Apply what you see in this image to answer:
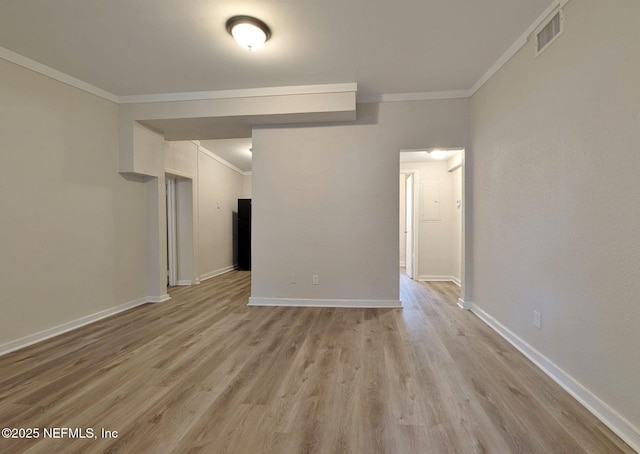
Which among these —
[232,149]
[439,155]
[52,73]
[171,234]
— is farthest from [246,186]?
[439,155]

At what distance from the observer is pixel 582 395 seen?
5.43 ft

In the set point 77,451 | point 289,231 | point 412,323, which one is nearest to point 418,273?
point 412,323

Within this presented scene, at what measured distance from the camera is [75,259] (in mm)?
2930

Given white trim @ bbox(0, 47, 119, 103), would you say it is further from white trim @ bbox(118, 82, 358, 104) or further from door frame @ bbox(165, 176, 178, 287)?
door frame @ bbox(165, 176, 178, 287)

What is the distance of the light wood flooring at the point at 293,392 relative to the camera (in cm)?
137

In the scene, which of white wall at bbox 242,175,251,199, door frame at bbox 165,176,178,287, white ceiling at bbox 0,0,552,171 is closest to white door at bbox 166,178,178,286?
door frame at bbox 165,176,178,287

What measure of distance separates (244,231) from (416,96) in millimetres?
4976

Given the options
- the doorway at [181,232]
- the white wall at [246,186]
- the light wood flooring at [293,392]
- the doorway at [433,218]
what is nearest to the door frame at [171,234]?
the doorway at [181,232]

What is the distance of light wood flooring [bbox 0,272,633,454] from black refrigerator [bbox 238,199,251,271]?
12.4 ft

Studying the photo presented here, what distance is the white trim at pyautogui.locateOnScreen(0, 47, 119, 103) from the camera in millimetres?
2426

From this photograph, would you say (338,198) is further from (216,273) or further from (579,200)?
(216,273)

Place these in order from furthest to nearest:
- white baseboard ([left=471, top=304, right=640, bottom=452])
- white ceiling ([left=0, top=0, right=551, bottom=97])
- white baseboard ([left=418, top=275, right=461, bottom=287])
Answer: white baseboard ([left=418, top=275, right=461, bottom=287]) < white ceiling ([left=0, top=0, right=551, bottom=97]) < white baseboard ([left=471, top=304, right=640, bottom=452])

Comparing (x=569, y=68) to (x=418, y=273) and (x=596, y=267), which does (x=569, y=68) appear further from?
(x=418, y=273)

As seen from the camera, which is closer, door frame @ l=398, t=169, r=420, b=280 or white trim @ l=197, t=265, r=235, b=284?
door frame @ l=398, t=169, r=420, b=280
